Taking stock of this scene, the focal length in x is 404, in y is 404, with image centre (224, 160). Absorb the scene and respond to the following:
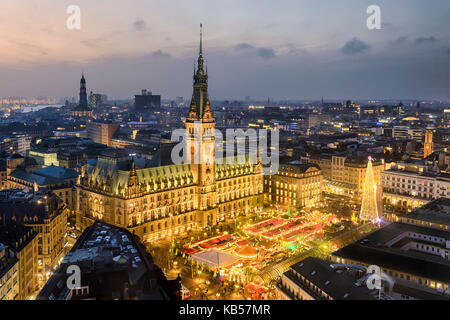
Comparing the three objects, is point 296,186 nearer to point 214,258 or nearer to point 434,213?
point 434,213

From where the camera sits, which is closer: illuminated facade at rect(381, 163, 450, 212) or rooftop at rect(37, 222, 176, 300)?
rooftop at rect(37, 222, 176, 300)

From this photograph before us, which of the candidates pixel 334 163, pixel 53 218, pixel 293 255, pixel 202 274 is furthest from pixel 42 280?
pixel 334 163

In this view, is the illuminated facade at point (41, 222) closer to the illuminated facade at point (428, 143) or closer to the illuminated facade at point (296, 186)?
the illuminated facade at point (296, 186)

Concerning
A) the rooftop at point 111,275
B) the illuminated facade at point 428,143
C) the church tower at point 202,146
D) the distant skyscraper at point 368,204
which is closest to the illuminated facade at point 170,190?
the church tower at point 202,146

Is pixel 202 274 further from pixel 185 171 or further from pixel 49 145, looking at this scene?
pixel 49 145

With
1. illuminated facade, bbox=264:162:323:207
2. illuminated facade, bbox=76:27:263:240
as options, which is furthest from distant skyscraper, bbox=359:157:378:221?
illuminated facade, bbox=76:27:263:240

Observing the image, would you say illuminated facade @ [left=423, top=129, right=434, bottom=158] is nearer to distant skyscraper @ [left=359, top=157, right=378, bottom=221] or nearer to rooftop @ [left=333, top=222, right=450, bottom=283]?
distant skyscraper @ [left=359, top=157, right=378, bottom=221]
